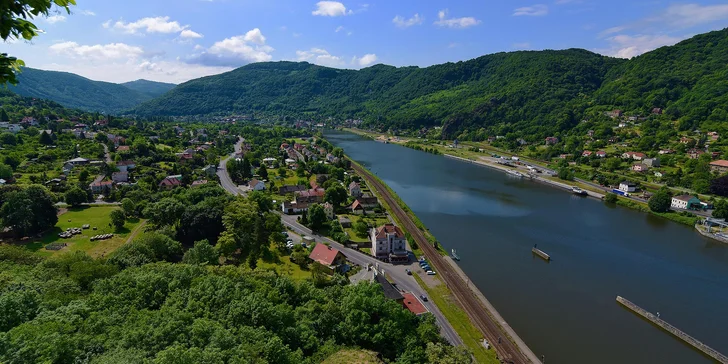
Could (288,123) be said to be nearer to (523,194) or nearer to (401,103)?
(401,103)

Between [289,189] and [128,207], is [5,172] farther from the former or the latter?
[289,189]

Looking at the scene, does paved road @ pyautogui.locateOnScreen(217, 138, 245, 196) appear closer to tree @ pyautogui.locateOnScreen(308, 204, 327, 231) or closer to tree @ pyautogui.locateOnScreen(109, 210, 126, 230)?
tree @ pyautogui.locateOnScreen(109, 210, 126, 230)

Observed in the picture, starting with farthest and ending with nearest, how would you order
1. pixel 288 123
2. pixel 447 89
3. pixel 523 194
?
pixel 447 89 → pixel 288 123 → pixel 523 194

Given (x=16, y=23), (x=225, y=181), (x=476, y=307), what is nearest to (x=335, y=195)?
(x=225, y=181)

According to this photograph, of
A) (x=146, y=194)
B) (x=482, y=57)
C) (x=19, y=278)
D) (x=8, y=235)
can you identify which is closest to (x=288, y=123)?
(x=482, y=57)

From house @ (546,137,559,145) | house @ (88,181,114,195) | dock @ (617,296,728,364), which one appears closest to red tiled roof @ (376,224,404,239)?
dock @ (617,296,728,364)

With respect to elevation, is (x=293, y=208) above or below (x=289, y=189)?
below
